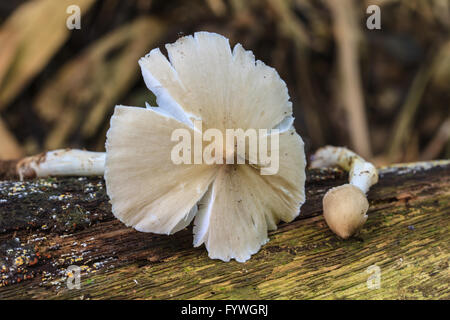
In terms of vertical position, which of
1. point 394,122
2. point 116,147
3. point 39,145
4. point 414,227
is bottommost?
point 394,122

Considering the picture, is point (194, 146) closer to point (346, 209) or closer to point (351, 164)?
point (346, 209)

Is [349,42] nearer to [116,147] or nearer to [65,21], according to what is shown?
[65,21]

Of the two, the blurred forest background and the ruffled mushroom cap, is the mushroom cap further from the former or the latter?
the blurred forest background

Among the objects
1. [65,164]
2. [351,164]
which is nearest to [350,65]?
[351,164]

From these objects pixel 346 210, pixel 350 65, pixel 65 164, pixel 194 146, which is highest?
pixel 194 146

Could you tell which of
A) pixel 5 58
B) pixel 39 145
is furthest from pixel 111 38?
pixel 39 145

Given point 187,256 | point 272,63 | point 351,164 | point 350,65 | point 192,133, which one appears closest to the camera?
point 192,133

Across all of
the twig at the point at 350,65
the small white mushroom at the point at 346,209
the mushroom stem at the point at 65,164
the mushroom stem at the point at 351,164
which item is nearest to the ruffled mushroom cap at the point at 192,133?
the small white mushroom at the point at 346,209
